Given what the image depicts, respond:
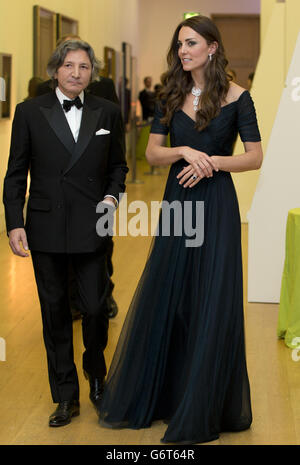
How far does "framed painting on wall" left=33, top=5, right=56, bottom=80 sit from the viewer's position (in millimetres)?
11367

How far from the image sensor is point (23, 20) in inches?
430

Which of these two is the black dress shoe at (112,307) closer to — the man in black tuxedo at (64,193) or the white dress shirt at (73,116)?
the man in black tuxedo at (64,193)

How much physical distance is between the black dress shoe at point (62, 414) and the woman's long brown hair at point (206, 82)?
1.38 m

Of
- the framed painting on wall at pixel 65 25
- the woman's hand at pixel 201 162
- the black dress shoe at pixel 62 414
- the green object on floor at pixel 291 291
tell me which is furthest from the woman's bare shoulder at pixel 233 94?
the framed painting on wall at pixel 65 25

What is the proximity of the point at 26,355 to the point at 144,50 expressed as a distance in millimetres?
19284

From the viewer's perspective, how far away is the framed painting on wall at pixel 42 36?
11.4 meters

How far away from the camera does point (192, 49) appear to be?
360 cm

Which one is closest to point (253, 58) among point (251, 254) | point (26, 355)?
point (251, 254)

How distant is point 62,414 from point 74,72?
155cm

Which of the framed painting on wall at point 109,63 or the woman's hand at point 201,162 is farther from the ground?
the woman's hand at point 201,162

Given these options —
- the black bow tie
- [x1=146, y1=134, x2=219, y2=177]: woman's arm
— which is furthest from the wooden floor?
the black bow tie

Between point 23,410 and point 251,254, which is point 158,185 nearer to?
point 251,254

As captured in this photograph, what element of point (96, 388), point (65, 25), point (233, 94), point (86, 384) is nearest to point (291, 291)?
point (86, 384)

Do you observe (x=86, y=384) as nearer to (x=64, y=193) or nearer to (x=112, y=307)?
(x=64, y=193)
